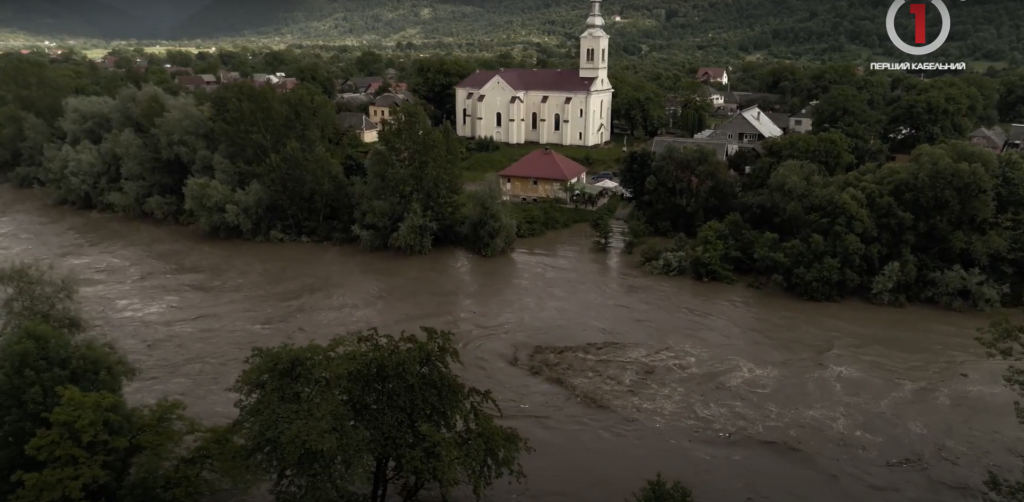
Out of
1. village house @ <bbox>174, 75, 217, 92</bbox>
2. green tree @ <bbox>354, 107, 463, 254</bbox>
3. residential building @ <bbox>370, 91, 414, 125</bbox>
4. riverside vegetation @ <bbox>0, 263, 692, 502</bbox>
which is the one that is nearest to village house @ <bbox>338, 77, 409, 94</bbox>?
residential building @ <bbox>370, 91, 414, 125</bbox>

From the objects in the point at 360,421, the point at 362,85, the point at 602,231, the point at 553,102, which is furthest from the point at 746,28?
the point at 360,421

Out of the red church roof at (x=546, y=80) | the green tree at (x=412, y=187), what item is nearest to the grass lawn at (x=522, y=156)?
the red church roof at (x=546, y=80)

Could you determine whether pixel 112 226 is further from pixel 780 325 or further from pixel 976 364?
pixel 976 364

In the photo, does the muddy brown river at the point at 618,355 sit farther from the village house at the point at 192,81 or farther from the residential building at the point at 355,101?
the village house at the point at 192,81

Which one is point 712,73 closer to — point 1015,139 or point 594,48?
point 594,48

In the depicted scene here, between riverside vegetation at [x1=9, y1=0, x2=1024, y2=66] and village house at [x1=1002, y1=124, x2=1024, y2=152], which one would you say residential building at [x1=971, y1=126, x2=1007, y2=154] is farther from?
riverside vegetation at [x1=9, y1=0, x2=1024, y2=66]

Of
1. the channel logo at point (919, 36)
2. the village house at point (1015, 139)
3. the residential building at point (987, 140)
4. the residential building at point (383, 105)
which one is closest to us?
the residential building at point (987, 140)
